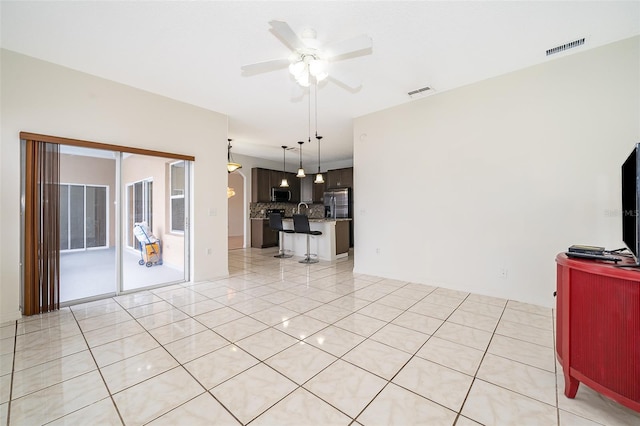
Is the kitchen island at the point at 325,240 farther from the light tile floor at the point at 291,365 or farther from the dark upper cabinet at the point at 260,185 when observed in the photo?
the light tile floor at the point at 291,365

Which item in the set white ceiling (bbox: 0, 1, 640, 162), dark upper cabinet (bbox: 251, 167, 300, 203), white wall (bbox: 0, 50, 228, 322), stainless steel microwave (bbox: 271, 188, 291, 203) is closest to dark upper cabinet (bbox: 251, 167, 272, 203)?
dark upper cabinet (bbox: 251, 167, 300, 203)

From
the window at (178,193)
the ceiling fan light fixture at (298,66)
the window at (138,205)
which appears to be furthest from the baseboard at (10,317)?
the ceiling fan light fixture at (298,66)

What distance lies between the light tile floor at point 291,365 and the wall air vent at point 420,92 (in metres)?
2.91

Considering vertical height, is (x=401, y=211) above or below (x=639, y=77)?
below

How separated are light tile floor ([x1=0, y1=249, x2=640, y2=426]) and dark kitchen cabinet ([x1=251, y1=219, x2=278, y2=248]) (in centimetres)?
459

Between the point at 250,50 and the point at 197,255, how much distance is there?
3.11 m

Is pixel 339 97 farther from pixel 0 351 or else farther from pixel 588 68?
pixel 0 351

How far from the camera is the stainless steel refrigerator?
7906 millimetres

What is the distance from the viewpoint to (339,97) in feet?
12.6

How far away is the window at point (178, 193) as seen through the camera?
416cm

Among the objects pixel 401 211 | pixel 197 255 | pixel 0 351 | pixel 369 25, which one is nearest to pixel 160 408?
pixel 0 351

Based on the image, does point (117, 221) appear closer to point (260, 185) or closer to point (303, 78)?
point (303, 78)

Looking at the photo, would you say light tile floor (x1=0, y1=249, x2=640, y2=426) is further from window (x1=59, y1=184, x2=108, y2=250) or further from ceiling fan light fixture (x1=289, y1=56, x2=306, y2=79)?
ceiling fan light fixture (x1=289, y1=56, x2=306, y2=79)

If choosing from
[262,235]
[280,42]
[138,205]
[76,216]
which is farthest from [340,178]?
[76,216]
